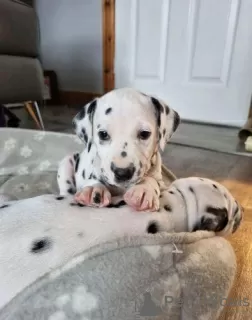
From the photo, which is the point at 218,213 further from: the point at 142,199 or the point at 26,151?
the point at 26,151

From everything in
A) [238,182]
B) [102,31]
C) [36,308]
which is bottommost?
[238,182]

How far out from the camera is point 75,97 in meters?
4.18

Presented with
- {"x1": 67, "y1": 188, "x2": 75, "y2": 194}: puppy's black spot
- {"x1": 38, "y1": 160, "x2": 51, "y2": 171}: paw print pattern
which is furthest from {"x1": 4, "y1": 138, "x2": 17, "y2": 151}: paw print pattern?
{"x1": 67, "y1": 188, "x2": 75, "y2": 194}: puppy's black spot

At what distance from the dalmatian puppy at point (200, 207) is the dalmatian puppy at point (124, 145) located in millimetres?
49

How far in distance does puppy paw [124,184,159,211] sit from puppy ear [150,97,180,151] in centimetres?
20

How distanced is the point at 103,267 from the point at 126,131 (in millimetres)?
394

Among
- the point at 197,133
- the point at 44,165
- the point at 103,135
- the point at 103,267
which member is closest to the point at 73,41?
the point at 197,133

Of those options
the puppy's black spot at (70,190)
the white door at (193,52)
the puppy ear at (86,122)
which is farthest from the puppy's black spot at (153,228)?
the white door at (193,52)

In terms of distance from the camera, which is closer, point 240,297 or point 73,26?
point 240,297

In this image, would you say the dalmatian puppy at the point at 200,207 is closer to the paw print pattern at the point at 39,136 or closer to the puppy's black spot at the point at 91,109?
the puppy's black spot at the point at 91,109

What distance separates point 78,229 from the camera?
28.1 inches

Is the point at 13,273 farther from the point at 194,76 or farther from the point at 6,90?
the point at 194,76

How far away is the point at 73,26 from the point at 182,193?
352cm

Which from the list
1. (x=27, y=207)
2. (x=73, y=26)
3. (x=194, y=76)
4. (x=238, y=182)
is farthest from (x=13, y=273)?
(x=73, y=26)
